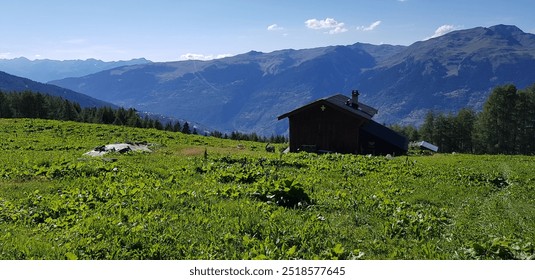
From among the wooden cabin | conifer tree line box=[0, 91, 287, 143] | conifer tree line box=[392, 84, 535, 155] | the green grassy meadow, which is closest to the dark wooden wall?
the wooden cabin

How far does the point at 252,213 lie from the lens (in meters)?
10.5

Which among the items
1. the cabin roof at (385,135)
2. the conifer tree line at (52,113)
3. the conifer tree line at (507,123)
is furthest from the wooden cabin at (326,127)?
the conifer tree line at (52,113)

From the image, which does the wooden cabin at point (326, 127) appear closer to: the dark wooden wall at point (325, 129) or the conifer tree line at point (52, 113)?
the dark wooden wall at point (325, 129)

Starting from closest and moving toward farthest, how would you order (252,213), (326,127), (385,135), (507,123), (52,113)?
1. (252,213)
2. (326,127)
3. (385,135)
4. (507,123)
5. (52,113)

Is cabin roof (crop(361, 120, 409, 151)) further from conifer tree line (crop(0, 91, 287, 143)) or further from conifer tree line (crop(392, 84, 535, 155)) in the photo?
conifer tree line (crop(0, 91, 287, 143))

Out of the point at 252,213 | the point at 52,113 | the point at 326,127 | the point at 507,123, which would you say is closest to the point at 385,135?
the point at 326,127

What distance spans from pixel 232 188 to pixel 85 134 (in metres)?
30.7

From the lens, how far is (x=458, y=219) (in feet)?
35.9

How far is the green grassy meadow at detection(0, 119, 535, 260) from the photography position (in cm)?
819

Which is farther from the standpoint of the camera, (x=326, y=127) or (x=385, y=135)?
(x=385, y=135)

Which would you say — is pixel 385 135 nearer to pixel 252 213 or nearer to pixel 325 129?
pixel 325 129

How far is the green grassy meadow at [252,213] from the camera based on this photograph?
26.9 ft
